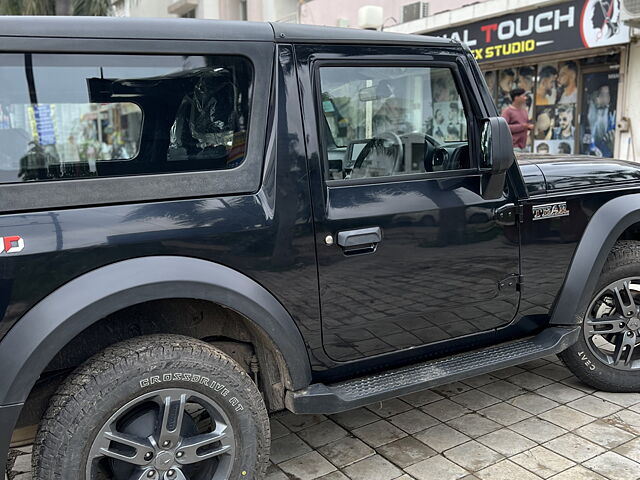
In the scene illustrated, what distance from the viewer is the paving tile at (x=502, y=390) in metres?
3.65

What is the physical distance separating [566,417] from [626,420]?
30cm

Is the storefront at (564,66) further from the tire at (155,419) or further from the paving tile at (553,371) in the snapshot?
the tire at (155,419)

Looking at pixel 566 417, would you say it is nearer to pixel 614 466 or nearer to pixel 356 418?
pixel 614 466

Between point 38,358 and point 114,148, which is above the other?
point 114,148

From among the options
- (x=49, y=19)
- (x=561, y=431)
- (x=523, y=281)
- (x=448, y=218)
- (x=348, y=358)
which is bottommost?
(x=561, y=431)

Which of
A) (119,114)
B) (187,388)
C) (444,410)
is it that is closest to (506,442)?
(444,410)

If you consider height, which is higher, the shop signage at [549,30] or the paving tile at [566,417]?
the shop signage at [549,30]

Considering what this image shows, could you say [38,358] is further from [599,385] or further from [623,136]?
[623,136]

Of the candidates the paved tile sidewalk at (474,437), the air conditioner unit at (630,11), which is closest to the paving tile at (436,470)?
the paved tile sidewalk at (474,437)

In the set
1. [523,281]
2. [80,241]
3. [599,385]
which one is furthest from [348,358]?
[599,385]

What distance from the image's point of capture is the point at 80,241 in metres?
2.08

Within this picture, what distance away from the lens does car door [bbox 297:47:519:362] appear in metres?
2.59

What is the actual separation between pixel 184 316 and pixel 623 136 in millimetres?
8814

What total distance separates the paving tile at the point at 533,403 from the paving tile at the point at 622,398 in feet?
1.01
